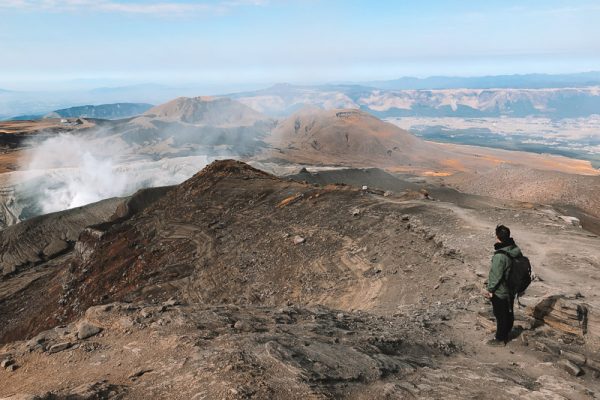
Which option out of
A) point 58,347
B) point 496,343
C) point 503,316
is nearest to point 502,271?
point 503,316

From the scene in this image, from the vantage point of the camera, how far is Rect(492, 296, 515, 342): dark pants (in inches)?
295

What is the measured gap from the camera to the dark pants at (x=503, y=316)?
24.6 feet

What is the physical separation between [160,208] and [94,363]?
62.6 feet

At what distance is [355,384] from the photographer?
6129 mm

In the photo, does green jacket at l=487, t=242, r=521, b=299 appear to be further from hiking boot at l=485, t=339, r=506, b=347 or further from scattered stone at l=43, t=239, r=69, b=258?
scattered stone at l=43, t=239, r=69, b=258

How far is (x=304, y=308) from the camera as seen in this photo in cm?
1048

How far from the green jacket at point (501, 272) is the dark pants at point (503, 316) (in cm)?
13

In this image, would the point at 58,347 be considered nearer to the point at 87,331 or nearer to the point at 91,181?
the point at 87,331

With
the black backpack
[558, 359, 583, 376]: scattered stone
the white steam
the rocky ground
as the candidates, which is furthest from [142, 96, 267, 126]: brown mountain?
[558, 359, 583, 376]: scattered stone

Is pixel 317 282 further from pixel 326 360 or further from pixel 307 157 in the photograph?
pixel 307 157

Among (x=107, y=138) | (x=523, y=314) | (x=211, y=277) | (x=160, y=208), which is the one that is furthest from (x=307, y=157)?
(x=523, y=314)

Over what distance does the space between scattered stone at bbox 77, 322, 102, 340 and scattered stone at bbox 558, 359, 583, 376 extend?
774cm

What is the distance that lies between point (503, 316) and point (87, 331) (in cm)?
724

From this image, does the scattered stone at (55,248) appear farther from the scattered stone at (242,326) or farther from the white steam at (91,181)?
the scattered stone at (242,326)
